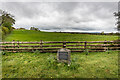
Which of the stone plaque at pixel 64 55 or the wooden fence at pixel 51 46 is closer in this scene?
the stone plaque at pixel 64 55

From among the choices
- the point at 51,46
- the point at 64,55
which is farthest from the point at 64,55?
the point at 51,46

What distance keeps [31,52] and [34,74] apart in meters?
3.99

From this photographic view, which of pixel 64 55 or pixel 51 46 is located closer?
pixel 64 55

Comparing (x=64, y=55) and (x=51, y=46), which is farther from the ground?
(x=51, y=46)

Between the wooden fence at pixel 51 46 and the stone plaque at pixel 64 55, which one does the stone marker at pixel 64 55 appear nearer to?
the stone plaque at pixel 64 55

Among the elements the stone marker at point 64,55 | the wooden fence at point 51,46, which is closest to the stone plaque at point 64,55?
the stone marker at point 64,55

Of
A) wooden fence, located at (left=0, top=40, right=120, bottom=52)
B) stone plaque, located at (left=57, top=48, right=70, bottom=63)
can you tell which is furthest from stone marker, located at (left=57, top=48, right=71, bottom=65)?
wooden fence, located at (left=0, top=40, right=120, bottom=52)

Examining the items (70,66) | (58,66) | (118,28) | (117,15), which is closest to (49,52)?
(58,66)

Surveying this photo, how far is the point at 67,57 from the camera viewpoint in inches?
173

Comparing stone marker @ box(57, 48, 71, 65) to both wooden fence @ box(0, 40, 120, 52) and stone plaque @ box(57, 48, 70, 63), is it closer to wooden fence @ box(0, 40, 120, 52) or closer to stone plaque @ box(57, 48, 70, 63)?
stone plaque @ box(57, 48, 70, 63)

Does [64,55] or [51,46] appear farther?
[51,46]

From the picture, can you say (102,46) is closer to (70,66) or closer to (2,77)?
(70,66)

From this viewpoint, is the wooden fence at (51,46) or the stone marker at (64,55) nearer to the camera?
the stone marker at (64,55)

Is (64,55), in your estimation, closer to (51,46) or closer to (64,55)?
(64,55)
